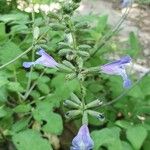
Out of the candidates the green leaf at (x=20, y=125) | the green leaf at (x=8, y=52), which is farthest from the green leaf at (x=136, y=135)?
the green leaf at (x=8, y=52)

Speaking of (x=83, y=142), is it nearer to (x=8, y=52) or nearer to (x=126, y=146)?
(x=126, y=146)

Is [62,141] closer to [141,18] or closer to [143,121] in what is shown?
[143,121]

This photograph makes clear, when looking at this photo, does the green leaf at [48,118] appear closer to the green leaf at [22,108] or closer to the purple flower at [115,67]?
the green leaf at [22,108]

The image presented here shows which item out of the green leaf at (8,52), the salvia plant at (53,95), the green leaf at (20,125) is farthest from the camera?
the green leaf at (8,52)

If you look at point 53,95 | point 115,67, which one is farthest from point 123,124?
point 115,67

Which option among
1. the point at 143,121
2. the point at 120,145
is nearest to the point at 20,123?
the point at 120,145
